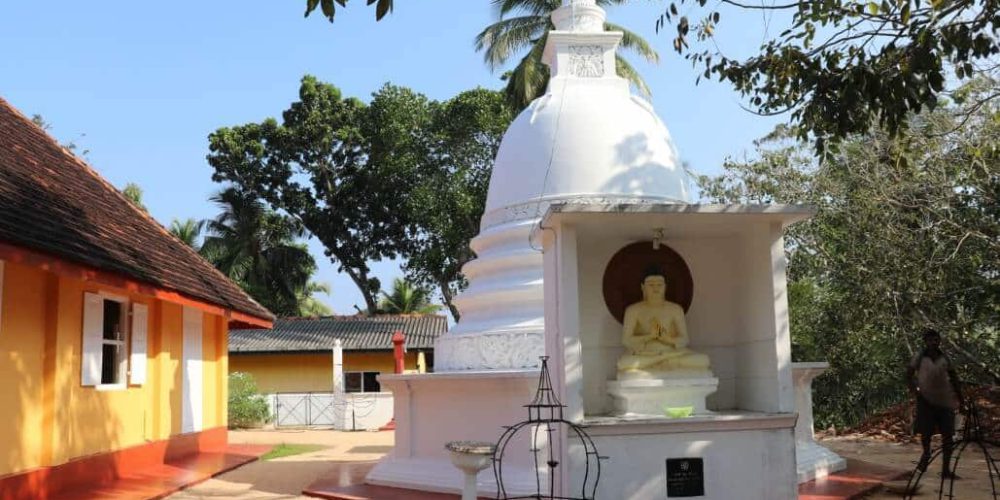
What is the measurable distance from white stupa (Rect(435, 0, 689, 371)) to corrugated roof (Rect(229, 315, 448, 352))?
1528cm

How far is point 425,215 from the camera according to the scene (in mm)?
26250

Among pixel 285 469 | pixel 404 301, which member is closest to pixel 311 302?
pixel 404 301

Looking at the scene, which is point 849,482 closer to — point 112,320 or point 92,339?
point 92,339

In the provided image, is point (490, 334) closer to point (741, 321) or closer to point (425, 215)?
point (741, 321)

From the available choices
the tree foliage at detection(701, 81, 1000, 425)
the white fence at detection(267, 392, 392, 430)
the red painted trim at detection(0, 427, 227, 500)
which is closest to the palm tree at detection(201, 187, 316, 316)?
the white fence at detection(267, 392, 392, 430)

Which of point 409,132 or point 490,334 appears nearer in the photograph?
point 490,334

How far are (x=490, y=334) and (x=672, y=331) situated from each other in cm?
302

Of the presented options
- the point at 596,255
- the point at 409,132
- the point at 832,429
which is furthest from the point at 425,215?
the point at 596,255

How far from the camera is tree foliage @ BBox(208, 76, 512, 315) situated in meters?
27.0

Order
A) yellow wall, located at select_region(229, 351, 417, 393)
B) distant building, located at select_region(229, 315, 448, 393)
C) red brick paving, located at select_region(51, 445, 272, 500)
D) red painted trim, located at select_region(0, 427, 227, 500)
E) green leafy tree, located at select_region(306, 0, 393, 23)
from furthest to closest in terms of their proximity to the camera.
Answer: yellow wall, located at select_region(229, 351, 417, 393) → distant building, located at select_region(229, 315, 448, 393) → red brick paving, located at select_region(51, 445, 272, 500) → red painted trim, located at select_region(0, 427, 227, 500) → green leafy tree, located at select_region(306, 0, 393, 23)

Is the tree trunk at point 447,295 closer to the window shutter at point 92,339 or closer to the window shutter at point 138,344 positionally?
the window shutter at point 138,344

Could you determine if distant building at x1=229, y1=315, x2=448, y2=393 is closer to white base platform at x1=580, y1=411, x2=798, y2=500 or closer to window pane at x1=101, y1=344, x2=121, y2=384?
window pane at x1=101, y1=344, x2=121, y2=384

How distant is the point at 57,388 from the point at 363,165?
69.9 feet

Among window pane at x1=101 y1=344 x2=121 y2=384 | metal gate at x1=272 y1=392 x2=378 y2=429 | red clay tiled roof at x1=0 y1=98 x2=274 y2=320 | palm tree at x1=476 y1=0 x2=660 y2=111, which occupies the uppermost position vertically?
palm tree at x1=476 y1=0 x2=660 y2=111
